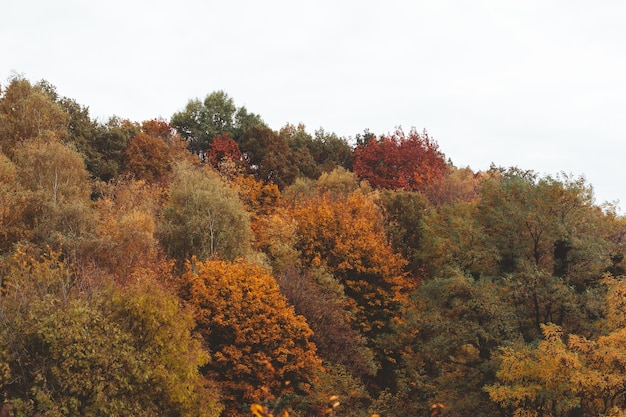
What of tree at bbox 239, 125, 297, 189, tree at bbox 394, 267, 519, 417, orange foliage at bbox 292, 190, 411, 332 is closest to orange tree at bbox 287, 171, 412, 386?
orange foliage at bbox 292, 190, 411, 332

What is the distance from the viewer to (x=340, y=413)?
118 ft

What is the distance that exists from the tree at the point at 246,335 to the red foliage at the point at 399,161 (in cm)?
4361

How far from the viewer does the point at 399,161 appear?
83688mm

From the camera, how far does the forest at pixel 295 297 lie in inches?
993

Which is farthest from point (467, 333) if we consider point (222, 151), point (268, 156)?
point (222, 151)

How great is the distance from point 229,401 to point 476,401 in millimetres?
13877

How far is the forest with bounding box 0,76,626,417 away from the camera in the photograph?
993 inches

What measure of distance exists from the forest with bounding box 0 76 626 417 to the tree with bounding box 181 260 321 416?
13cm

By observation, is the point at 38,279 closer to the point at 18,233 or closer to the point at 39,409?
the point at 39,409

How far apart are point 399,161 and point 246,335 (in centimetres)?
Result: 5327

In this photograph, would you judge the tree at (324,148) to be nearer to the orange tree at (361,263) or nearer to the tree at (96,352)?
the orange tree at (361,263)

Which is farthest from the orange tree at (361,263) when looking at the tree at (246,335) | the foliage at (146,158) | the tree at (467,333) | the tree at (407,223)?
the foliage at (146,158)

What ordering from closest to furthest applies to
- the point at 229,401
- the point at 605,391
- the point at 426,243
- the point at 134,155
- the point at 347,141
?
the point at 605,391 < the point at 229,401 < the point at 426,243 < the point at 134,155 < the point at 347,141

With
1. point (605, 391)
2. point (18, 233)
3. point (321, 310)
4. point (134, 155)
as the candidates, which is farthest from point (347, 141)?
point (605, 391)
